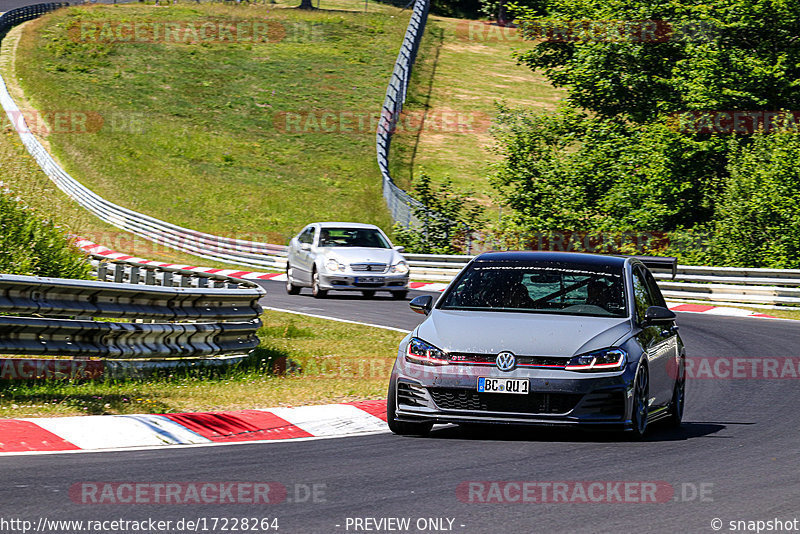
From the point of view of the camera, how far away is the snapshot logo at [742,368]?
567 inches

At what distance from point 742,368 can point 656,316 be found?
6.22m

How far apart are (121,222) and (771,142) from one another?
2460 cm

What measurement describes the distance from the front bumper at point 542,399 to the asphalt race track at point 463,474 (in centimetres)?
23

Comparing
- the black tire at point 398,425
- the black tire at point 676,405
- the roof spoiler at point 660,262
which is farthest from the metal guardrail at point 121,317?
the roof spoiler at point 660,262

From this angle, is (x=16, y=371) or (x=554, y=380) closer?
(x=554, y=380)

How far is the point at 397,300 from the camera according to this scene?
25.7 m

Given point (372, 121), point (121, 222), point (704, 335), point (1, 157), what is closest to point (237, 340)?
point (704, 335)

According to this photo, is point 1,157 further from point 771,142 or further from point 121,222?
point 771,142

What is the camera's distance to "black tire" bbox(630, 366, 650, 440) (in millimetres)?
8859

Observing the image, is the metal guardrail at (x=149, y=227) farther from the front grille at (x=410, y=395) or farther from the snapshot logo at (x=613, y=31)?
the front grille at (x=410, y=395)

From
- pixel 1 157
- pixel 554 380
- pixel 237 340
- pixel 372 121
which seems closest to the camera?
pixel 554 380

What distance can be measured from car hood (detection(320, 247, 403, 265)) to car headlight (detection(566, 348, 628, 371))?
53.0ft

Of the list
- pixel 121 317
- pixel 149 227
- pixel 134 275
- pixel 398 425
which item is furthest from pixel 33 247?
pixel 149 227

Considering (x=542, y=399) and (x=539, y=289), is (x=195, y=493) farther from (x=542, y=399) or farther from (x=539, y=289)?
(x=539, y=289)
